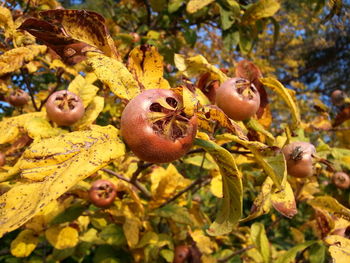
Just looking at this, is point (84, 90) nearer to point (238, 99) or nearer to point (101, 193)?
point (101, 193)

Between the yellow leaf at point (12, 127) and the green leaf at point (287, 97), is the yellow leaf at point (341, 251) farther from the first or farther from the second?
the yellow leaf at point (12, 127)

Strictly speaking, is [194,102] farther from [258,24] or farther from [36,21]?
[258,24]

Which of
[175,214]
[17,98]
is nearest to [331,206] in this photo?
[175,214]

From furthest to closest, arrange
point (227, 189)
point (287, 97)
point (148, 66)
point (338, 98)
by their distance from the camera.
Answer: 1. point (338, 98)
2. point (287, 97)
3. point (148, 66)
4. point (227, 189)

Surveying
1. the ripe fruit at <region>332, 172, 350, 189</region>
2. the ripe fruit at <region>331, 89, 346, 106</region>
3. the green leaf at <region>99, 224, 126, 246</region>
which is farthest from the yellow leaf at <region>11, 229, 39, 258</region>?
the ripe fruit at <region>331, 89, 346, 106</region>

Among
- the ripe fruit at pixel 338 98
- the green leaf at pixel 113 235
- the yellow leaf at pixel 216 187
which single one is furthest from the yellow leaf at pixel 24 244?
the ripe fruit at pixel 338 98

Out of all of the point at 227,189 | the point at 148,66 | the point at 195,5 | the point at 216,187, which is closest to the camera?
the point at 227,189

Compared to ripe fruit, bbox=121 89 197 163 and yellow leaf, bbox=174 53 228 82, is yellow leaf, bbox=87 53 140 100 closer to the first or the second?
ripe fruit, bbox=121 89 197 163

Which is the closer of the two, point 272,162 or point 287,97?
point 272,162

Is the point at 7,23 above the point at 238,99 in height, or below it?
below
